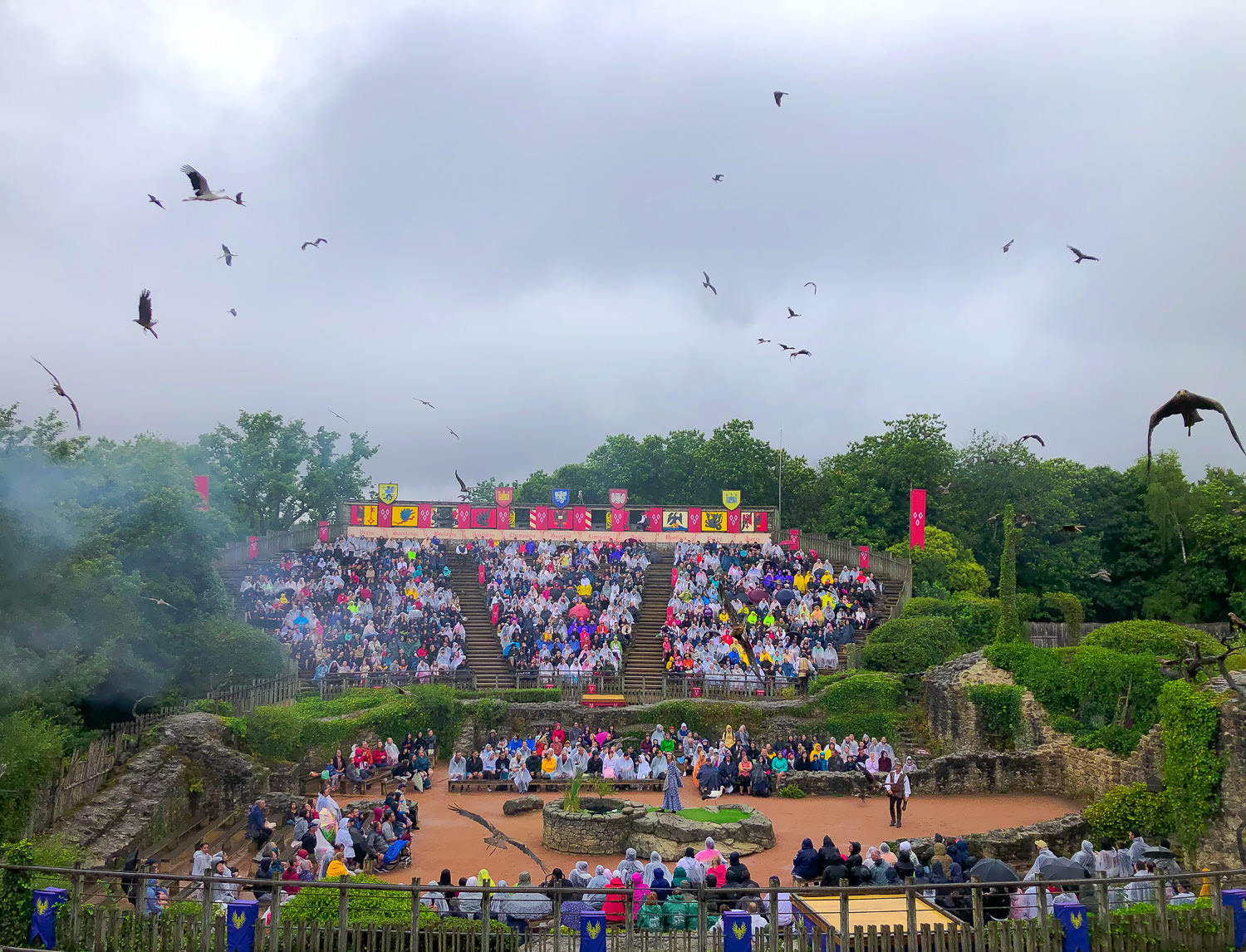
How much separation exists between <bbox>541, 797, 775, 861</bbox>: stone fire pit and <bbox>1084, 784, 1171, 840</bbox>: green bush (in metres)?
5.55

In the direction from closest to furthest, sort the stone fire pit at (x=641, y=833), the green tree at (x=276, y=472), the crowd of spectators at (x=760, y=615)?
the stone fire pit at (x=641, y=833) < the crowd of spectators at (x=760, y=615) < the green tree at (x=276, y=472)

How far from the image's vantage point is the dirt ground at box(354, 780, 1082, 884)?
610 inches

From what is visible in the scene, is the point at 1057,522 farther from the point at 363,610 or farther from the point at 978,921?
the point at 978,921

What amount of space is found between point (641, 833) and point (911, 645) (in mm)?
12508

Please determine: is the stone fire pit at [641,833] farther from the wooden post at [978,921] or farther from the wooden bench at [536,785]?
the wooden post at [978,921]

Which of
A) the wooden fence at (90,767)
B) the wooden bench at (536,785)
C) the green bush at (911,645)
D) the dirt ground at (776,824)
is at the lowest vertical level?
the dirt ground at (776,824)

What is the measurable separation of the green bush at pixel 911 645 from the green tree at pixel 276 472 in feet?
103

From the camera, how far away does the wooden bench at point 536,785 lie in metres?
21.5

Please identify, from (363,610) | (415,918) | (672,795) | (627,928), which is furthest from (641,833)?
(363,610)

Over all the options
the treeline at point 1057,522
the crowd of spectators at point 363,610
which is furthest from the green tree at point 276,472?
the treeline at point 1057,522

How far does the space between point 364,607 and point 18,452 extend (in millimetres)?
15093

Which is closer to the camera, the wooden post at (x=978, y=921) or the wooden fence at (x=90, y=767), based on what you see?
the wooden post at (x=978, y=921)

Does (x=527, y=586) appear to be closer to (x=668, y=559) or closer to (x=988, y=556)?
(x=668, y=559)

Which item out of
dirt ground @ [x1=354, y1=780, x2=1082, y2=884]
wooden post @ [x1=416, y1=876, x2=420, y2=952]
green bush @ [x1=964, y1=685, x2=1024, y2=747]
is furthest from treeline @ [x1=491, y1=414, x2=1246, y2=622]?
wooden post @ [x1=416, y1=876, x2=420, y2=952]
